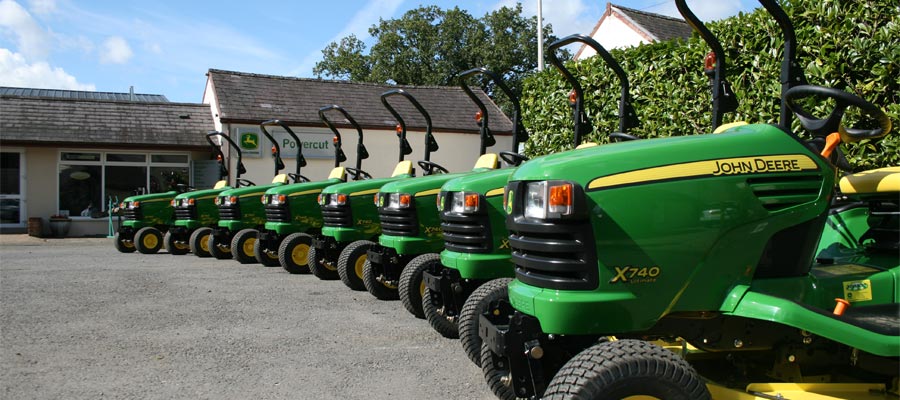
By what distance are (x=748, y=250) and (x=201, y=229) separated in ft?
36.8

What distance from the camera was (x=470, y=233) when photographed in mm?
5246

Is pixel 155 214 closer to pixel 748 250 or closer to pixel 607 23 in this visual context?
pixel 748 250

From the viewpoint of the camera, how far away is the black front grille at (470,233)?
5.19m

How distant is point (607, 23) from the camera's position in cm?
2288

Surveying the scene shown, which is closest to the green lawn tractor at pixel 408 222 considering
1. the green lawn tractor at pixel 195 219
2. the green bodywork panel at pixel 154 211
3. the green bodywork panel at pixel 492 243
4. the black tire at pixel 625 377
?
the green bodywork panel at pixel 492 243

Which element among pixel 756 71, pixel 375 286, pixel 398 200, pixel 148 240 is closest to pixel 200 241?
pixel 148 240

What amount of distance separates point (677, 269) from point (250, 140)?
17.2 m

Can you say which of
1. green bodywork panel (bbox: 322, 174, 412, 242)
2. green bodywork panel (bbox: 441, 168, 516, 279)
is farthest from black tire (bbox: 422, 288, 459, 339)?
green bodywork panel (bbox: 322, 174, 412, 242)

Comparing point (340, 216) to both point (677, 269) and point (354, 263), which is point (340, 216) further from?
point (677, 269)

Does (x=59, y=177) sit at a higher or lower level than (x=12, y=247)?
higher

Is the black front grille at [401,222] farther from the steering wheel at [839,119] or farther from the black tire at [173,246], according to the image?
the black tire at [173,246]

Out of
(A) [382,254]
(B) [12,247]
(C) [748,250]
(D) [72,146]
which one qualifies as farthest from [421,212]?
(D) [72,146]

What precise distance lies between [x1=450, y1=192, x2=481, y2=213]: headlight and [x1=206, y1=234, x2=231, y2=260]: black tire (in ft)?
26.0

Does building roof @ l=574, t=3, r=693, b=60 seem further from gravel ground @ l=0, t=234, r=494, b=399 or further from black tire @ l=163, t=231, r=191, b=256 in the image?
gravel ground @ l=0, t=234, r=494, b=399
